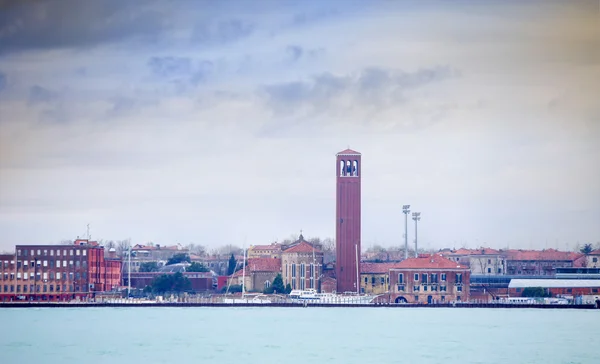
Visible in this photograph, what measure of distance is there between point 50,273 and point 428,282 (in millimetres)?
26863

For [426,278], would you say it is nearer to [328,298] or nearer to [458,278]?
[458,278]

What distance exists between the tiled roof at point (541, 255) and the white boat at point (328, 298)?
116 ft

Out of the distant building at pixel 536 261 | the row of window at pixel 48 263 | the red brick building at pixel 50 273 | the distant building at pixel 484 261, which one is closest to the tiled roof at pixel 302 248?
the red brick building at pixel 50 273

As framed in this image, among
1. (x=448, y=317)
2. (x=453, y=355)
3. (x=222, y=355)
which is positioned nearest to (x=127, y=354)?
(x=222, y=355)

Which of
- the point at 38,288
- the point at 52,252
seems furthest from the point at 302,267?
the point at 38,288

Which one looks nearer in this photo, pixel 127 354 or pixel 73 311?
pixel 127 354

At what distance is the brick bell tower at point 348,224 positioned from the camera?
93.6 m

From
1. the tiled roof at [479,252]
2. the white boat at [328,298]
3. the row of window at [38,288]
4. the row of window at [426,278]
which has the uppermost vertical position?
the tiled roof at [479,252]

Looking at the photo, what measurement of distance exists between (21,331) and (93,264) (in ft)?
99.2

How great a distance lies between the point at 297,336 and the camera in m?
63.1

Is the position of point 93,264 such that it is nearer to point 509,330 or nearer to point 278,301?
point 278,301

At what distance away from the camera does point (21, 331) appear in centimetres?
6638

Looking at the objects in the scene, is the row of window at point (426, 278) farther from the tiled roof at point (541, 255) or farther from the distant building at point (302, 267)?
the tiled roof at point (541, 255)

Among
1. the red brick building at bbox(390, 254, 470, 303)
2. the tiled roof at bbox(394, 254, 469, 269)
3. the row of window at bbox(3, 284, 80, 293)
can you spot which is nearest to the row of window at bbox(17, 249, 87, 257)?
the row of window at bbox(3, 284, 80, 293)
